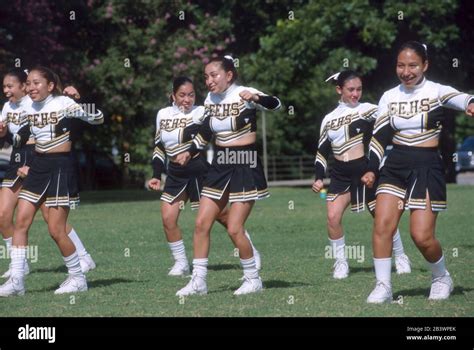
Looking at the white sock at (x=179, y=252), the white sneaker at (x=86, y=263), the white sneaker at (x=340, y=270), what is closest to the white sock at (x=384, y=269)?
the white sneaker at (x=340, y=270)

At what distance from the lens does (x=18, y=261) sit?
38.8 ft

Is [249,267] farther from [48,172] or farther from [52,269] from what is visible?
[52,269]

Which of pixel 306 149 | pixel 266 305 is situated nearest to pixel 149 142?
pixel 306 149

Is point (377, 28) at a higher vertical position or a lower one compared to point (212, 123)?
higher

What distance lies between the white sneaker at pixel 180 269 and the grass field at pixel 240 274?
157 millimetres

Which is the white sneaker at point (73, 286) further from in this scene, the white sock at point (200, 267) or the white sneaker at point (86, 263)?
the white sneaker at point (86, 263)

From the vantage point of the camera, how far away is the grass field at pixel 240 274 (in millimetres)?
10438

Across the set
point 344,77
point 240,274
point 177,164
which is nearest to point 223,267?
point 240,274

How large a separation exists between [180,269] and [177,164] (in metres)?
1.22

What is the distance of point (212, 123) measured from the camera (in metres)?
11.6

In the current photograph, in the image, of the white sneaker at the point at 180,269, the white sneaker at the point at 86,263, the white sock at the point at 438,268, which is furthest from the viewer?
the white sneaker at the point at 86,263

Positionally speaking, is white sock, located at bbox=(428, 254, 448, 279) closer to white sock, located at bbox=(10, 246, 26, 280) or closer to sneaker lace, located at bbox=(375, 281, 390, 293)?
sneaker lace, located at bbox=(375, 281, 390, 293)

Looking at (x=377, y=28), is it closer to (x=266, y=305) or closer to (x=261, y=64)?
(x=261, y=64)
